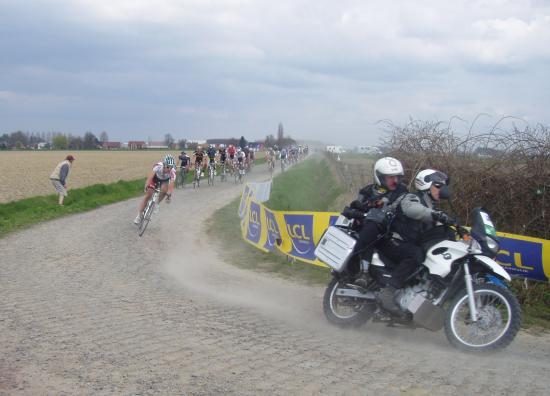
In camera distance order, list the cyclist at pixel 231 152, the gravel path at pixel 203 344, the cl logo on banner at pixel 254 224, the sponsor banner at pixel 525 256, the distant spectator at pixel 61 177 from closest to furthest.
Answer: the gravel path at pixel 203 344 < the sponsor banner at pixel 525 256 < the cl logo on banner at pixel 254 224 < the distant spectator at pixel 61 177 < the cyclist at pixel 231 152

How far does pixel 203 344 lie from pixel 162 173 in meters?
9.41

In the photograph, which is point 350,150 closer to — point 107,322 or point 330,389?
point 107,322

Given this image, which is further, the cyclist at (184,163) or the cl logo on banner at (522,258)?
the cyclist at (184,163)

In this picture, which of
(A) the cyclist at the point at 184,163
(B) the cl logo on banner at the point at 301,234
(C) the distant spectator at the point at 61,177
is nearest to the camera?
(B) the cl logo on banner at the point at 301,234

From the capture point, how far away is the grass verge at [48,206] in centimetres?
1608

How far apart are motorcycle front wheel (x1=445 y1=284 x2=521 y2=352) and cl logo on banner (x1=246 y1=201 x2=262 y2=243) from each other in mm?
7170

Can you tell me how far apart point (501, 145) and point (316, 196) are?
16.4m

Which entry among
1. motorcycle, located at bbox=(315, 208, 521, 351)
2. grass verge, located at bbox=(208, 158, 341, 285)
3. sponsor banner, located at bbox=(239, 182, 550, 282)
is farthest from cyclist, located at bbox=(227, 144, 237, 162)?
motorcycle, located at bbox=(315, 208, 521, 351)

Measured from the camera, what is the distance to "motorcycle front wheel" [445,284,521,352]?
584 centimetres

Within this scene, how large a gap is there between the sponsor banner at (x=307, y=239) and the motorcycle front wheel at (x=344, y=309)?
2421mm

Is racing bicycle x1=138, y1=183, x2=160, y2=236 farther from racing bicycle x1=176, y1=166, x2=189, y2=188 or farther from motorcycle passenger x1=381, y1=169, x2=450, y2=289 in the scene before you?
racing bicycle x1=176, y1=166, x2=189, y2=188

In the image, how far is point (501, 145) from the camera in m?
9.41

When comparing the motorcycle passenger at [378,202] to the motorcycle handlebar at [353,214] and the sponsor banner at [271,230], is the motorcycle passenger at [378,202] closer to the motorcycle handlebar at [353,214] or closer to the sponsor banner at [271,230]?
the motorcycle handlebar at [353,214]

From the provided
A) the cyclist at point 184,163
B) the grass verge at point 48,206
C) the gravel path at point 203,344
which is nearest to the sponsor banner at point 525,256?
the gravel path at point 203,344
